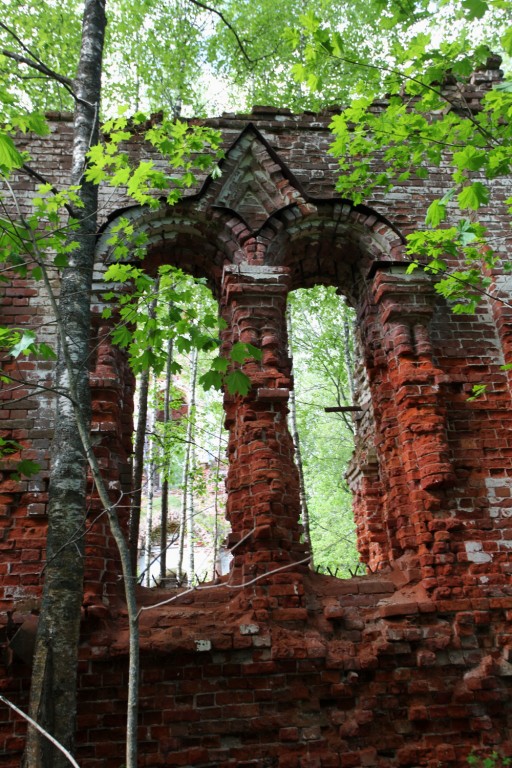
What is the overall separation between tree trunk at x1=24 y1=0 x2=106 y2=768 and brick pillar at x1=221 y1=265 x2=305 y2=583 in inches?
73.8

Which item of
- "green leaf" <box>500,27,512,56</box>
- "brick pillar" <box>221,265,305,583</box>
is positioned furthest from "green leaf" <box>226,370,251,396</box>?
"green leaf" <box>500,27,512,56</box>

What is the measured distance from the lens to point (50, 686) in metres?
3.02

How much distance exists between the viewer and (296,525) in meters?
5.42

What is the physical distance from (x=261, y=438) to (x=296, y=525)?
0.87 m

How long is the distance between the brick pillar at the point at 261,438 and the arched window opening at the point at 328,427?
8.04 meters

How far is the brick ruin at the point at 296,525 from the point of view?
15.2 ft

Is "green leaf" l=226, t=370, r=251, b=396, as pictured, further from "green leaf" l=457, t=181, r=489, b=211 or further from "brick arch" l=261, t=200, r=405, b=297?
"brick arch" l=261, t=200, r=405, b=297

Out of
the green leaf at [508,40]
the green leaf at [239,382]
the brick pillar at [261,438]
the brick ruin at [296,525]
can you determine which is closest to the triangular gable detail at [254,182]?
the brick ruin at [296,525]

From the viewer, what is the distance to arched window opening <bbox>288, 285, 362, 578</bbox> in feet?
50.8

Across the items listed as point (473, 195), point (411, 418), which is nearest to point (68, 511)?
point (411, 418)

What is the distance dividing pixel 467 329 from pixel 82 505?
15.0 feet

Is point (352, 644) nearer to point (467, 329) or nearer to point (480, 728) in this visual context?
point (480, 728)

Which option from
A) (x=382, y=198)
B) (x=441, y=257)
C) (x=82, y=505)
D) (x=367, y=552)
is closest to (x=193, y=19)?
(x=382, y=198)

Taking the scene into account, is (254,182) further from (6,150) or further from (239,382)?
(6,150)
